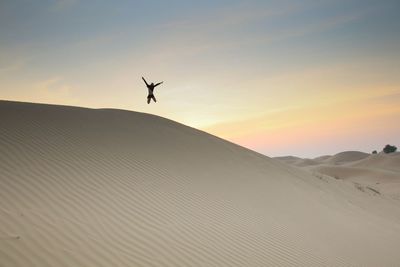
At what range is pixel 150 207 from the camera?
581cm

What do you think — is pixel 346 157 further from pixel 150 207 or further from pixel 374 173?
pixel 150 207

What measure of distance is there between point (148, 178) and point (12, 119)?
426 cm

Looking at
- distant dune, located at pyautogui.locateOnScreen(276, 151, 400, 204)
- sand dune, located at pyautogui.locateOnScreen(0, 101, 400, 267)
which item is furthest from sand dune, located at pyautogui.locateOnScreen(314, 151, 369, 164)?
sand dune, located at pyautogui.locateOnScreen(0, 101, 400, 267)

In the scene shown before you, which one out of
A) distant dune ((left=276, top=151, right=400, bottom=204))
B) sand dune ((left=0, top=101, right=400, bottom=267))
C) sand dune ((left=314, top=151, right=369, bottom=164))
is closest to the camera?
sand dune ((left=0, top=101, right=400, bottom=267))

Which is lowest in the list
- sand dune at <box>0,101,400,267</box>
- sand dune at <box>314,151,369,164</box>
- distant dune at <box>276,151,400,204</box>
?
sand dune at <box>0,101,400,267</box>

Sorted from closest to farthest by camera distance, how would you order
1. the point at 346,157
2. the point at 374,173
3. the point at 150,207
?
the point at 150,207 → the point at 374,173 → the point at 346,157

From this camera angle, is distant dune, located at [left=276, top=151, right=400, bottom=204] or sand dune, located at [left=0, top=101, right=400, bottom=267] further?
distant dune, located at [left=276, top=151, right=400, bottom=204]

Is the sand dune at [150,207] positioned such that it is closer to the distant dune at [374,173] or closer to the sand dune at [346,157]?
the distant dune at [374,173]

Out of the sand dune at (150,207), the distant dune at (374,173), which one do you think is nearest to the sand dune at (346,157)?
the distant dune at (374,173)

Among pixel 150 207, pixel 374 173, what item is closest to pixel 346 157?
pixel 374 173

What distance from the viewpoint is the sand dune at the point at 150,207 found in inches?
170

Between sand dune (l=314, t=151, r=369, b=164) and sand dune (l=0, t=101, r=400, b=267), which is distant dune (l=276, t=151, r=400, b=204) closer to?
sand dune (l=0, t=101, r=400, b=267)

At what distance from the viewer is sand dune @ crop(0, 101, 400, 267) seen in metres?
4.31

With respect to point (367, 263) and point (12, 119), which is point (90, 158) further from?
point (367, 263)
